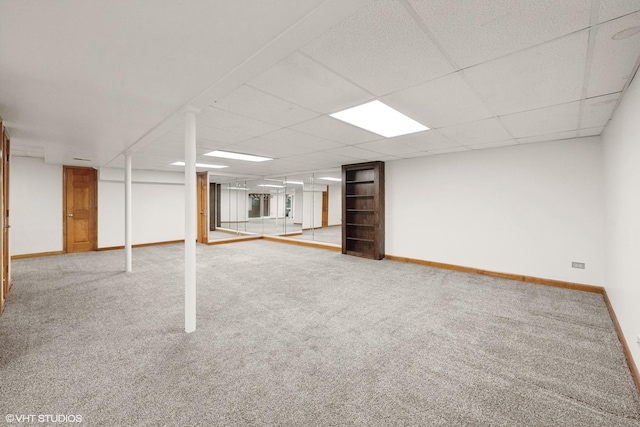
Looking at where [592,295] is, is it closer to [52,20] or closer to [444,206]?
[444,206]

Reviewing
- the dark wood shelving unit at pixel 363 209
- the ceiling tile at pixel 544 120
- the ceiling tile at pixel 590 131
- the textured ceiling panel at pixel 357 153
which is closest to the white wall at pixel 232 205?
the dark wood shelving unit at pixel 363 209

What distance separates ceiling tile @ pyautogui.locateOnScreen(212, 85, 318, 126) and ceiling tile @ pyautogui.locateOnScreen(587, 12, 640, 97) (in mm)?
2330

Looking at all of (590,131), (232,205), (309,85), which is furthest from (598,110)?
(232,205)

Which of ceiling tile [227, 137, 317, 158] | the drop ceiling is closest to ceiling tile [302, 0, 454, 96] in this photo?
the drop ceiling

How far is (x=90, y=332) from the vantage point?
9.02 feet

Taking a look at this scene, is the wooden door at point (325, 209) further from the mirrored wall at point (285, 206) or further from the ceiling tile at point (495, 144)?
the ceiling tile at point (495, 144)

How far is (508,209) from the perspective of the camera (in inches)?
190

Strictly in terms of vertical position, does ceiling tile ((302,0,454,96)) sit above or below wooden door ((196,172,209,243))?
above

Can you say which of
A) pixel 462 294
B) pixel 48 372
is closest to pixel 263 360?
pixel 48 372

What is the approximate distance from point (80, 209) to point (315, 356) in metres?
8.08

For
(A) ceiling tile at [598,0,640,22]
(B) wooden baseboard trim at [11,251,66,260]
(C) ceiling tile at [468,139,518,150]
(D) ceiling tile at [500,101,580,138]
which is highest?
(C) ceiling tile at [468,139,518,150]

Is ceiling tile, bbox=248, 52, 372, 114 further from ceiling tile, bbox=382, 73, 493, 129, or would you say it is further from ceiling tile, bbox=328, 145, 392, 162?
ceiling tile, bbox=328, 145, 392, 162

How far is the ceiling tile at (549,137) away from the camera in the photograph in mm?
3958

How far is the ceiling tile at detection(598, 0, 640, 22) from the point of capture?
4.54ft
